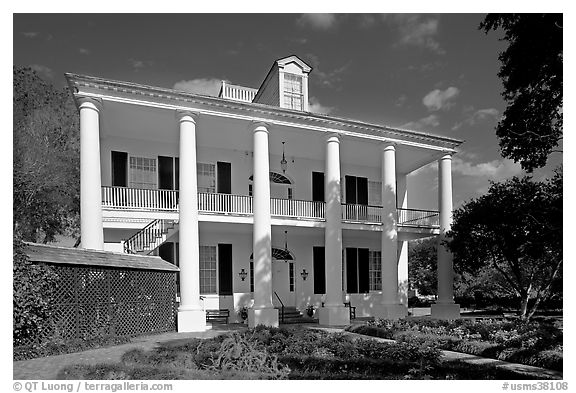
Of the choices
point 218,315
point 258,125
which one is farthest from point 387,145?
point 218,315

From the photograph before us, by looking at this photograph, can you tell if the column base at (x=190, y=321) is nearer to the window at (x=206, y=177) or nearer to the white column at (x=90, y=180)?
the white column at (x=90, y=180)

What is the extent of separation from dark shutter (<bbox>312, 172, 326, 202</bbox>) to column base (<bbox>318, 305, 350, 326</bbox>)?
5886 mm

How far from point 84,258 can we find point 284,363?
626 centimetres

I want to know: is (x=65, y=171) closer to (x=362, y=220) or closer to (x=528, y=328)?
(x=362, y=220)

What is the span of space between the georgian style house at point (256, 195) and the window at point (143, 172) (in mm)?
45

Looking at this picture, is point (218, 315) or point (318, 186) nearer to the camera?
point (218, 315)

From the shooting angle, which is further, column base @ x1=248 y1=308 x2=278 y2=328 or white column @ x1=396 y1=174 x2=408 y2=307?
white column @ x1=396 y1=174 x2=408 y2=307

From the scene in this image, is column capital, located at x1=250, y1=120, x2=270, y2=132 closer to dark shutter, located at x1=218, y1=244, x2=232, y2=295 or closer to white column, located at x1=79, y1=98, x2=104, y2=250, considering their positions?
white column, located at x1=79, y1=98, x2=104, y2=250

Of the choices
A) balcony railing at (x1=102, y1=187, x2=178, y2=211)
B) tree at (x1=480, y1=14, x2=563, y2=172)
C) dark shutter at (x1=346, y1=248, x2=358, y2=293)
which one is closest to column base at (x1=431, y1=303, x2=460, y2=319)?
dark shutter at (x1=346, y1=248, x2=358, y2=293)

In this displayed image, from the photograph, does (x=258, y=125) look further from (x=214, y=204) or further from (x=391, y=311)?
(x=391, y=311)

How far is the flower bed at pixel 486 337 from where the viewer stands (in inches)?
406

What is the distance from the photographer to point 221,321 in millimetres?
19547

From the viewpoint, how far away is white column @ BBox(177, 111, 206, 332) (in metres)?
15.4

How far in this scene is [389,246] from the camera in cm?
1967
